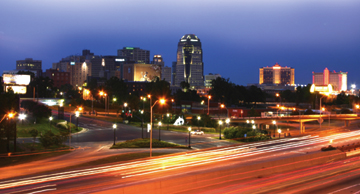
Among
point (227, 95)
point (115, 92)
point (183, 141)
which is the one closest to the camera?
point (183, 141)

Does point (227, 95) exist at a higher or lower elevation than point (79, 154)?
higher

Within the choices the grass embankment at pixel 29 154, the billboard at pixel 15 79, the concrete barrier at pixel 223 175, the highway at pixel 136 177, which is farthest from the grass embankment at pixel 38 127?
the concrete barrier at pixel 223 175

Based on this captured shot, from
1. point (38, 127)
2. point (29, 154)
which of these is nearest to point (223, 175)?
point (29, 154)

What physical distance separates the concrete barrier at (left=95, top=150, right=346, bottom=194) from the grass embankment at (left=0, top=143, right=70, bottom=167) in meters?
22.5

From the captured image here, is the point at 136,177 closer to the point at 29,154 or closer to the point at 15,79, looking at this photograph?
the point at 29,154

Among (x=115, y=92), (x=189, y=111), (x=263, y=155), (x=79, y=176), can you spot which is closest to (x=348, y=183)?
(x=263, y=155)

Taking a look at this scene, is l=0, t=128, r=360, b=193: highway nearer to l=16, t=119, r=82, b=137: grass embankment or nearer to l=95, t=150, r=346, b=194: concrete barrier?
l=95, t=150, r=346, b=194: concrete barrier

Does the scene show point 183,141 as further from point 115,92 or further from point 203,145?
point 115,92

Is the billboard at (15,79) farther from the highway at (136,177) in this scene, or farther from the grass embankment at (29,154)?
the highway at (136,177)

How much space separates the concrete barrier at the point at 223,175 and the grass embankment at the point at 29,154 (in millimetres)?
22509

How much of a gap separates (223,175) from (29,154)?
2832 cm

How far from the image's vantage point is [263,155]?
39.8 meters

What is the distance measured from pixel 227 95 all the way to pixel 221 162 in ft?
408

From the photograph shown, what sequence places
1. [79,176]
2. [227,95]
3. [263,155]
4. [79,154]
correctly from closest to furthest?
[79,176] → [263,155] → [79,154] → [227,95]
